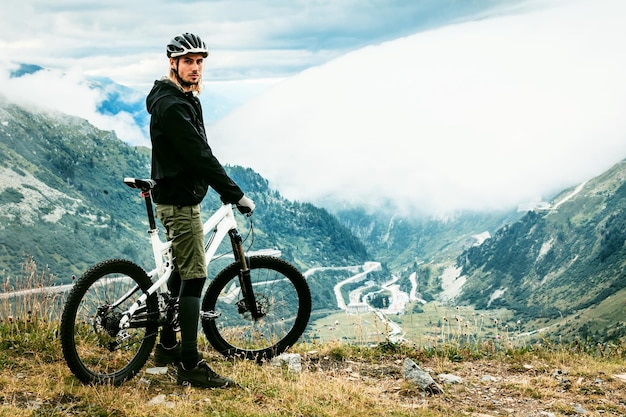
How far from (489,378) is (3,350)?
6672 millimetres

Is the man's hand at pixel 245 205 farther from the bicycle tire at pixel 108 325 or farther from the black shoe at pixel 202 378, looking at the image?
the black shoe at pixel 202 378

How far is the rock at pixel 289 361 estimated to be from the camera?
8094 mm

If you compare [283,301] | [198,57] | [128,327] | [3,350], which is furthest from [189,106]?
[3,350]

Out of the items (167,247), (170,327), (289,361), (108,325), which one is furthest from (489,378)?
(108,325)

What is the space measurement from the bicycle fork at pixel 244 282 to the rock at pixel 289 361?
2.39ft

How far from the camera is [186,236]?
6727mm

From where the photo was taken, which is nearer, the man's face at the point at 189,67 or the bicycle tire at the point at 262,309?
the man's face at the point at 189,67

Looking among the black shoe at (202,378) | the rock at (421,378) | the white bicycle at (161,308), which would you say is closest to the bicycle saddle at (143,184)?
the white bicycle at (161,308)

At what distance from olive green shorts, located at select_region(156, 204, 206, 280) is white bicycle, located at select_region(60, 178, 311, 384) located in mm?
206

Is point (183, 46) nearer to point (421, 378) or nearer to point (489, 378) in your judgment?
point (421, 378)

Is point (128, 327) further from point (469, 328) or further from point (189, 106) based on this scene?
point (469, 328)

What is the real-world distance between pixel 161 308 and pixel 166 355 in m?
0.91

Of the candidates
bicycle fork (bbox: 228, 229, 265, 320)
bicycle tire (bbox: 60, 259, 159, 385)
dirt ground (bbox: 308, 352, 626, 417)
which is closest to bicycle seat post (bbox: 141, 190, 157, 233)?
bicycle tire (bbox: 60, 259, 159, 385)

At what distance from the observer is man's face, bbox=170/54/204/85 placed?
6547 millimetres
